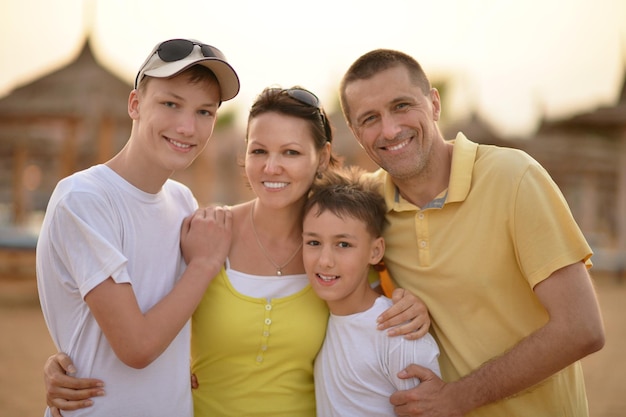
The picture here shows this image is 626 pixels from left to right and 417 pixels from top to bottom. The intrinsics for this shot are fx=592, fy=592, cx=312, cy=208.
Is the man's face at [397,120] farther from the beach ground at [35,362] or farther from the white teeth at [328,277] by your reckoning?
the beach ground at [35,362]

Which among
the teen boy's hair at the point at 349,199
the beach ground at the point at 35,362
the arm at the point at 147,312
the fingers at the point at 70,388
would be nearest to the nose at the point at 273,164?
the teen boy's hair at the point at 349,199

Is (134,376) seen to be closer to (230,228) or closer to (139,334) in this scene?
(139,334)

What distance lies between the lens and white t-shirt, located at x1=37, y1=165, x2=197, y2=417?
264cm

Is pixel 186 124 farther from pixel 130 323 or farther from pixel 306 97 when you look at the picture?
pixel 130 323

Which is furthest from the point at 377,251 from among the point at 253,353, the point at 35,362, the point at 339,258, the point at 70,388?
the point at 35,362

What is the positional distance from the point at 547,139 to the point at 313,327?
22203mm

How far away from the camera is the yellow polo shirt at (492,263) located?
2947 mm

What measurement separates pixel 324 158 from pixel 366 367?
133cm

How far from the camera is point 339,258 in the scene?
3229mm

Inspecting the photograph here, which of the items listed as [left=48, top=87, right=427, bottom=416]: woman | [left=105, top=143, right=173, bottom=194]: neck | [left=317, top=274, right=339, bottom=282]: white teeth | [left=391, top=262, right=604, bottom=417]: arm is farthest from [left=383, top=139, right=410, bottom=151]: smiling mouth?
[left=105, top=143, right=173, bottom=194]: neck

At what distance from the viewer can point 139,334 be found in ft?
8.77

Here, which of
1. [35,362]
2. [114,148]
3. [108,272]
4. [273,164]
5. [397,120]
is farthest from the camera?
[114,148]

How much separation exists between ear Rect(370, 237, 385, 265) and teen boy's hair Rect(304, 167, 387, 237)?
1.7 inches

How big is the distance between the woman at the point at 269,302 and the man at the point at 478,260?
10.6 inches
